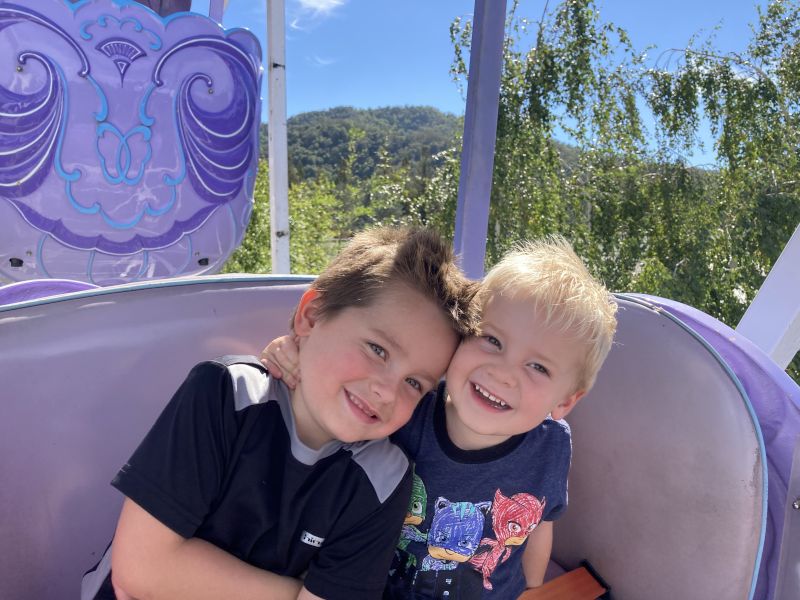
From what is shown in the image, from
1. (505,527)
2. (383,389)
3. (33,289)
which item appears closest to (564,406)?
(505,527)

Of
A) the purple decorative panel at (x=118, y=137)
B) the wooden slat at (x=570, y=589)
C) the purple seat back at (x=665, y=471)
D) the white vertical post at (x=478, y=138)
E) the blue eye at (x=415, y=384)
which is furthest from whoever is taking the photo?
the white vertical post at (x=478, y=138)

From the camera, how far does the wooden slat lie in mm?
1114

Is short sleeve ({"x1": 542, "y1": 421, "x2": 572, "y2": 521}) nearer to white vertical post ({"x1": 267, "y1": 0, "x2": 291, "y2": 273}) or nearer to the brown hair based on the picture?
the brown hair

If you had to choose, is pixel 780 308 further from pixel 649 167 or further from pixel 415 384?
pixel 649 167

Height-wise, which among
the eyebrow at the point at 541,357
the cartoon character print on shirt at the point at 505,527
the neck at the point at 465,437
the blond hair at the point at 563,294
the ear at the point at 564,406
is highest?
the blond hair at the point at 563,294

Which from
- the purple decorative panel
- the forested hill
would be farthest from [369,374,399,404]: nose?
the forested hill

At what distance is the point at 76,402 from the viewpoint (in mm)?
927

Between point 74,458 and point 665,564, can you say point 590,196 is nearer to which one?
point 665,564

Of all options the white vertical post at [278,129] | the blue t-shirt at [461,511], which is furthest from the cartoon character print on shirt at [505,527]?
the white vertical post at [278,129]

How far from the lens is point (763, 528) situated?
0.96 m

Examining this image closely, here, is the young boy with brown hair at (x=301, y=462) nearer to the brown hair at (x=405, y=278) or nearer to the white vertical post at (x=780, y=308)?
the brown hair at (x=405, y=278)

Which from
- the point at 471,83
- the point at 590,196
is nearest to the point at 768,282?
the point at 471,83

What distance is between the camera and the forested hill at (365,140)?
4.36m

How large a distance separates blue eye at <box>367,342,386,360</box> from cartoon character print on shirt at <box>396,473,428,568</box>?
0.74 ft
